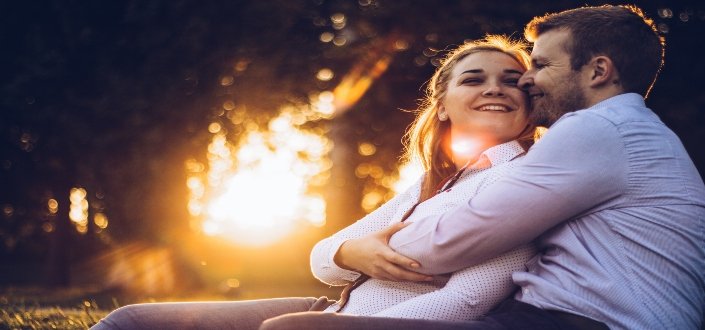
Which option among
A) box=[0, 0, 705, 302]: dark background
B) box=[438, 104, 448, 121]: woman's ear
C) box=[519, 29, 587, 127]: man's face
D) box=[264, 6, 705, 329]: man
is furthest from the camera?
box=[0, 0, 705, 302]: dark background

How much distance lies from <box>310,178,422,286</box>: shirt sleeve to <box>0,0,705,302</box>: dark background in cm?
723

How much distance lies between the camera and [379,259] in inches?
124

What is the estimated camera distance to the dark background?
11336mm

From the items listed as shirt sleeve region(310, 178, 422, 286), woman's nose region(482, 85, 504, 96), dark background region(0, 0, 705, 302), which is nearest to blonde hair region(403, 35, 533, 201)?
shirt sleeve region(310, 178, 422, 286)

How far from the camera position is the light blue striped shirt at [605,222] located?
102 inches

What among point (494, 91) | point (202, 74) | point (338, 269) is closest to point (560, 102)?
point (494, 91)

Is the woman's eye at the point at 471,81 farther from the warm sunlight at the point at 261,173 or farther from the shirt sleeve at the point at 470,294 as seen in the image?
the warm sunlight at the point at 261,173

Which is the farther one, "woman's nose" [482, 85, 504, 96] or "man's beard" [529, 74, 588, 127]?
"woman's nose" [482, 85, 504, 96]

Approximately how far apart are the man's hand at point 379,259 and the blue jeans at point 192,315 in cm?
41

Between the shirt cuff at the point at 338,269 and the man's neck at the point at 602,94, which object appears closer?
the man's neck at the point at 602,94

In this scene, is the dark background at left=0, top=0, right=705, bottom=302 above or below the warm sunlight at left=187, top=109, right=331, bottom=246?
above

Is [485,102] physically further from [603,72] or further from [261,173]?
[261,173]

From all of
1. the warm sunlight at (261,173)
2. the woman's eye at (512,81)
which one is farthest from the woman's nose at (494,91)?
the warm sunlight at (261,173)

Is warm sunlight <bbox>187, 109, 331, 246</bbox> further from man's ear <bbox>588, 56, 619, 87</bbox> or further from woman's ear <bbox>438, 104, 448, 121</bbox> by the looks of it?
man's ear <bbox>588, 56, 619, 87</bbox>
